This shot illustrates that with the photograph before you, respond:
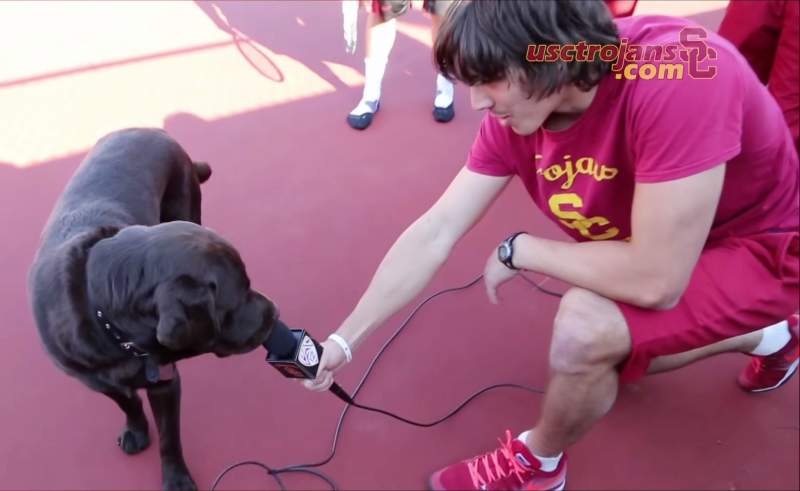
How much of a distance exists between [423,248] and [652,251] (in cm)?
55

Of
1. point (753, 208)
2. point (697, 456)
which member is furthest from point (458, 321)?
point (753, 208)

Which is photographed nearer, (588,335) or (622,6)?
(588,335)

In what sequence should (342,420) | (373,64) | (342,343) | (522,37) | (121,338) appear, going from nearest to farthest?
(522,37) → (121,338) → (342,343) → (342,420) → (373,64)

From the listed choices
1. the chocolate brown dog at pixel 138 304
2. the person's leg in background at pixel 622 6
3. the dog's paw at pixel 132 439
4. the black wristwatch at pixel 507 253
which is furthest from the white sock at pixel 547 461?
the person's leg in background at pixel 622 6

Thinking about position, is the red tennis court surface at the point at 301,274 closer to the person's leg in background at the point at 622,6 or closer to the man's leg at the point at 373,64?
the man's leg at the point at 373,64

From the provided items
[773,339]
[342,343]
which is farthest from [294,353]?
[773,339]

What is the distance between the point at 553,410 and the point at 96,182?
1385 mm

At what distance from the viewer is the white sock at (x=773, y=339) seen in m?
1.72

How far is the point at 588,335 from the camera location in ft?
4.40

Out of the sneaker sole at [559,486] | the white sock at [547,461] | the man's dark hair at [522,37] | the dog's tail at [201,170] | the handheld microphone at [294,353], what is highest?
the man's dark hair at [522,37]

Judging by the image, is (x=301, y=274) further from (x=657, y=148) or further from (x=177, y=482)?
(x=657, y=148)

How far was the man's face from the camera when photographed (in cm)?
119

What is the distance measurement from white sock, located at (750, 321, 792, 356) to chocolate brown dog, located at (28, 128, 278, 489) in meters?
1.35

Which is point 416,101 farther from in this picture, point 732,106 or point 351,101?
point 732,106
